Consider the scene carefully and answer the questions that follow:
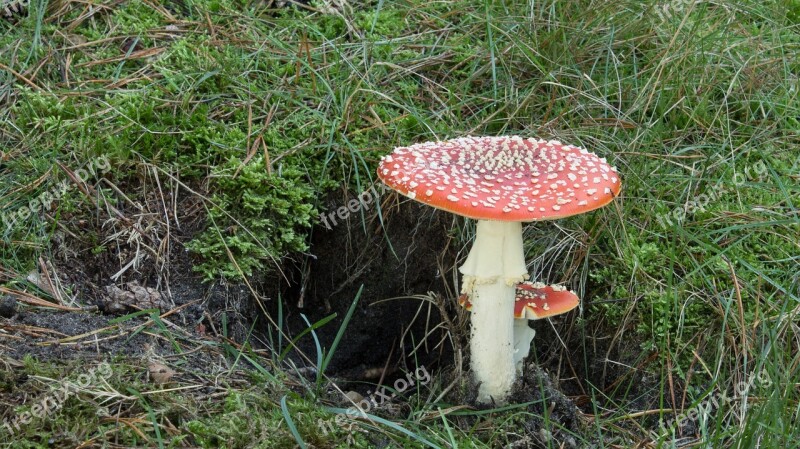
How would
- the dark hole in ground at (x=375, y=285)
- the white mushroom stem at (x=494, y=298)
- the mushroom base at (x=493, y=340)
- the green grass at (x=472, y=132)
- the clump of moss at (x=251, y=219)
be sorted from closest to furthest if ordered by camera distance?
the white mushroom stem at (x=494, y=298) → the mushroom base at (x=493, y=340) → the green grass at (x=472, y=132) → the clump of moss at (x=251, y=219) → the dark hole in ground at (x=375, y=285)

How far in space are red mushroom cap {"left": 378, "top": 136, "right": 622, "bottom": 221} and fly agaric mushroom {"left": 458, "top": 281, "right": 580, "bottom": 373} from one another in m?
0.60

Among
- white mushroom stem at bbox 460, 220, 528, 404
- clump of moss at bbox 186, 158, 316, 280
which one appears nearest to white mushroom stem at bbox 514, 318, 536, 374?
white mushroom stem at bbox 460, 220, 528, 404

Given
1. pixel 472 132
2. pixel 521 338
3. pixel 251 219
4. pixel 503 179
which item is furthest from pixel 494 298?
pixel 251 219

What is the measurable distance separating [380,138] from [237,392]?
1.72m

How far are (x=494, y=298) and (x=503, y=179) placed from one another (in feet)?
1.86

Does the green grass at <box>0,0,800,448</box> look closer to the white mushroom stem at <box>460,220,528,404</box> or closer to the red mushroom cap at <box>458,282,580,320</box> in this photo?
the white mushroom stem at <box>460,220,528,404</box>

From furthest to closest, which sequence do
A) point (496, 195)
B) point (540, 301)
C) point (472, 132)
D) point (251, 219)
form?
1. point (472, 132)
2. point (251, 219)
3. point (540, 301)
4. point (496, 195)

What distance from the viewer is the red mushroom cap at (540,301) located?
324cm

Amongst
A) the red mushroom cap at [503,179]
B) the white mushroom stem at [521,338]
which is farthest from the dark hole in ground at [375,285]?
the red mushroom cap at [503,179]

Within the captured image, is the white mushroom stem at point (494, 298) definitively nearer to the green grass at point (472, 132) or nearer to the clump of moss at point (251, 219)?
the green grass at point (472, 132)

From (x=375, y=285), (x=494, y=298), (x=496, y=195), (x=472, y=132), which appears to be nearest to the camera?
(x=496, y=195)

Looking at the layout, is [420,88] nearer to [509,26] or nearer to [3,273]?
[509,26]

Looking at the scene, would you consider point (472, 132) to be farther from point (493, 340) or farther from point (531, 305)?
point (493, 340)

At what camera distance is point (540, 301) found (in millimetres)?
3289
